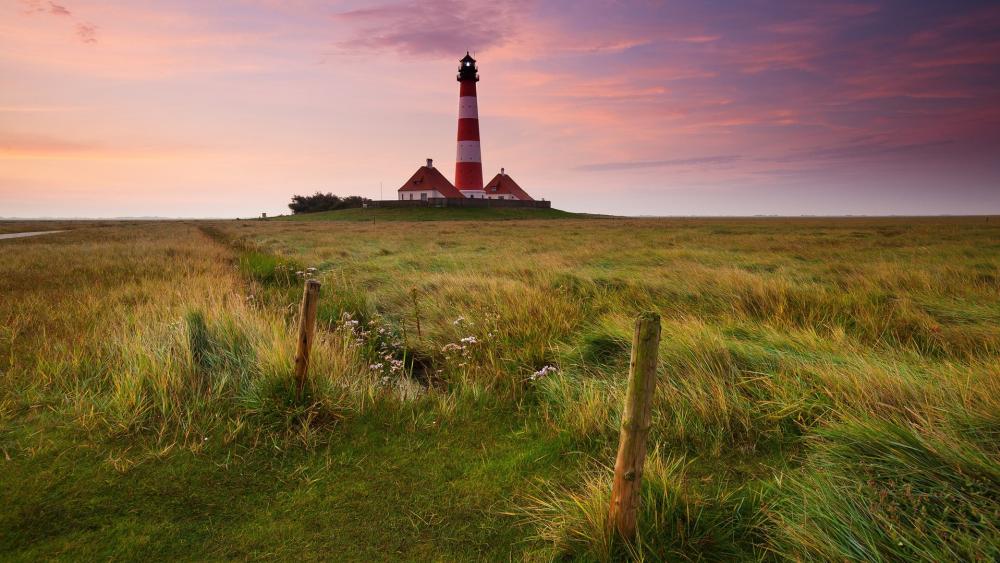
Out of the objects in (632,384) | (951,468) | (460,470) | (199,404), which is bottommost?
(460,470)

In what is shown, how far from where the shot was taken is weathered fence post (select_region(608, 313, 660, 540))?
2441 millimetres

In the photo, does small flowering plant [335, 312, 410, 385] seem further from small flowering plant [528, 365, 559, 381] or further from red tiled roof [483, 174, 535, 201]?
red tiled roof [483, 174, 535, 201]

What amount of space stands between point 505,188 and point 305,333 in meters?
79.5

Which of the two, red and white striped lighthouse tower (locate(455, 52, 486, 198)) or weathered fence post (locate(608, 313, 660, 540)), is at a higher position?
red and white striped lighthouse tower (locate(455, 52, 486, 198))

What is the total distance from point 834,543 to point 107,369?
20.5 feet

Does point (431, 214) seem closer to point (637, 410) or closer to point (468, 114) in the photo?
point (468, 114)

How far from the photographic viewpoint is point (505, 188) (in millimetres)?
82125

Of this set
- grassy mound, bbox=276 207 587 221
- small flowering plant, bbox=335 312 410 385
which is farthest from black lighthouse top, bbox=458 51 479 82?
small flowering plant, bbox=335 312 410 385

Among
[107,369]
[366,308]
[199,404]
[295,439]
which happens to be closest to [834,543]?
[295,439]

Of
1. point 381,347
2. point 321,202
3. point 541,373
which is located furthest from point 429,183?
point 541,373

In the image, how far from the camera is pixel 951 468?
265cm

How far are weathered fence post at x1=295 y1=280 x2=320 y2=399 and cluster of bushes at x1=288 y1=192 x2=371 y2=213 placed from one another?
84378mm

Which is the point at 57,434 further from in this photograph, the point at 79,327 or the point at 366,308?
the point at 366,308

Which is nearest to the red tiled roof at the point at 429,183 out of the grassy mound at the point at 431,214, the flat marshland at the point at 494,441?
the grassy mound at the point at 431,214
